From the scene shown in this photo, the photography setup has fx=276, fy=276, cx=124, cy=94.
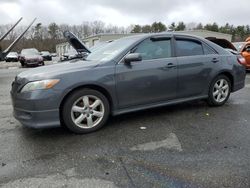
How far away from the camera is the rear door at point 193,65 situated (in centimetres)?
506

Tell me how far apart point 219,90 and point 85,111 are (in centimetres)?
297

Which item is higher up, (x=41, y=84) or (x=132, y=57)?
(x=132, y=57)

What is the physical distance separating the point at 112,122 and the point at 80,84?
108 centimetres

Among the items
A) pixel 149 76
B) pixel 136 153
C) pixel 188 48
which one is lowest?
pixel 136 153

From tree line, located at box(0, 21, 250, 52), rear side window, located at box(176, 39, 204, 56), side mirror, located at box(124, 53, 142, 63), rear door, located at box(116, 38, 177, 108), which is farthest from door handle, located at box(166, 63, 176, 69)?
tree line, located at box(0, 21, 250, 52)

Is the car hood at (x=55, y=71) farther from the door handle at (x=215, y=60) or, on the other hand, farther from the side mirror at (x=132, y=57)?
the door handle at (x=215, y=60)

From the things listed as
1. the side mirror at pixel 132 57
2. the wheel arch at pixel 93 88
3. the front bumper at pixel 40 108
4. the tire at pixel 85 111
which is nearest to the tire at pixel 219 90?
the side mirror at pixel 132 57

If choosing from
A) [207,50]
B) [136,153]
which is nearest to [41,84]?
[136,153]

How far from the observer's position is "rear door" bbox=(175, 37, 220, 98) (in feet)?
16.6

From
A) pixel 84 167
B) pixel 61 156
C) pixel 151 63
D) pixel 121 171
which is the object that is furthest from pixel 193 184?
pixel 151 63

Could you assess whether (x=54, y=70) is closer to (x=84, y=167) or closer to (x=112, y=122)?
(x=112, y=122)

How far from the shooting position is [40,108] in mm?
3873

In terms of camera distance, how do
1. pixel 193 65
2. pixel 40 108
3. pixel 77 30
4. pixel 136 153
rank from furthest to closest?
pixel 77 30 < pixel 193 65 < pixel 40 108 < pixel 136 153

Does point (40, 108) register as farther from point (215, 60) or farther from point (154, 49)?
point (215, 60)
